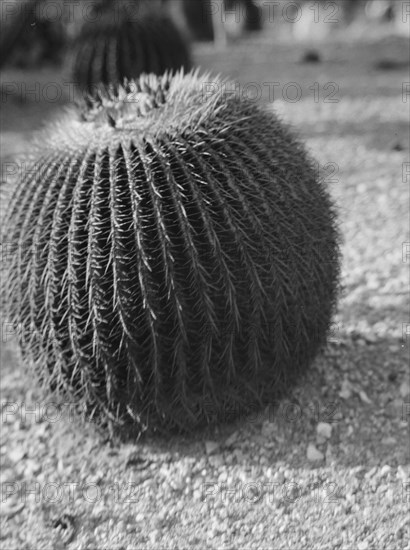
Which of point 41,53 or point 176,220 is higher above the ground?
point 176,220

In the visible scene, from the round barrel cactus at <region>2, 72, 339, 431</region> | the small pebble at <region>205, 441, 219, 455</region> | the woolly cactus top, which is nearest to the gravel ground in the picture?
the small pebble at <region>205, 441, 219, 455</region>

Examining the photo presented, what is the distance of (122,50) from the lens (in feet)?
22.2

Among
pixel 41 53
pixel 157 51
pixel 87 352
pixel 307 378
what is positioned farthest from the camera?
pixel 41 53

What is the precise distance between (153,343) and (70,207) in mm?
513

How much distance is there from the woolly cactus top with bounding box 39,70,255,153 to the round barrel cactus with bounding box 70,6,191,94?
398 centimetres

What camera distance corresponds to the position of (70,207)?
249cm

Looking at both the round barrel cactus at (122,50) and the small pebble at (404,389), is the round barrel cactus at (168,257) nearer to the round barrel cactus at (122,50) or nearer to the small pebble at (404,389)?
the small pebble at (404,389)

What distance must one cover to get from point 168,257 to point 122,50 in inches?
190

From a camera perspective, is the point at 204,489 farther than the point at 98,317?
Yes

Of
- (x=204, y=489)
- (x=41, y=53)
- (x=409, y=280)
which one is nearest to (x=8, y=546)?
(x=204, y=489)

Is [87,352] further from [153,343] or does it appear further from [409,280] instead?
[409,280]

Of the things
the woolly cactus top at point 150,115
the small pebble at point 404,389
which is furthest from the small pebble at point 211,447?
the woolly cactus top at point 150,115

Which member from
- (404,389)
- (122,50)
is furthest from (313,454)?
(122,50)

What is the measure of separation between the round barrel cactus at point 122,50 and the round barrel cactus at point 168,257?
417 cm
